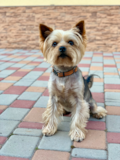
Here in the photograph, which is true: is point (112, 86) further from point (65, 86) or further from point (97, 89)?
point (65, 86)

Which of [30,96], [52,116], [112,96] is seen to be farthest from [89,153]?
[30,96]

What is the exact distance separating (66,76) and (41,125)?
0.82m

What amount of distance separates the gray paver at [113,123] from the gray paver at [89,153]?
1.65 ft

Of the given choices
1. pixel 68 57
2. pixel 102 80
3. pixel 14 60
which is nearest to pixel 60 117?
pixel 68 57

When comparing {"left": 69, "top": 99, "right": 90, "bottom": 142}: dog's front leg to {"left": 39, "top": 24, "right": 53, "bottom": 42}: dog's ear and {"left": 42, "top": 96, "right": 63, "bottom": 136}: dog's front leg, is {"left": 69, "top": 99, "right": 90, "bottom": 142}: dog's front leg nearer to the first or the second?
{"left": 42, "top": 96, "right": 63, "bottom": 136}: dog's front leg

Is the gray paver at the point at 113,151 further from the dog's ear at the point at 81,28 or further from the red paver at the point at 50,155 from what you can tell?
the dog's ear at the point at 81,28

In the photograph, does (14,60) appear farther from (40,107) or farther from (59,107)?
(59,107)

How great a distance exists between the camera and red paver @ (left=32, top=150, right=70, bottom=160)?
209 cm

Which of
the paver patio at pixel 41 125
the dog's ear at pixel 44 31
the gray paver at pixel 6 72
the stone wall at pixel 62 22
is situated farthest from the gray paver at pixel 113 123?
the stone wall at pixel 62 22

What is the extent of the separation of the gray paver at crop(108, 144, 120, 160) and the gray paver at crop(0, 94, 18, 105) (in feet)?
6.41

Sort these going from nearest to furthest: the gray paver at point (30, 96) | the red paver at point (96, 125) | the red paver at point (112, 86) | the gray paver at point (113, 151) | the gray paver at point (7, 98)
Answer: the gray paver at point (113, 151), the red paver at point (96, 125), the gray paver at point (7, 98), the gray paver at point (30, 96), the red paver at point (112, 86)

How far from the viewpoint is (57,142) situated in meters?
2.38

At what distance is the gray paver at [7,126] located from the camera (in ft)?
8.41

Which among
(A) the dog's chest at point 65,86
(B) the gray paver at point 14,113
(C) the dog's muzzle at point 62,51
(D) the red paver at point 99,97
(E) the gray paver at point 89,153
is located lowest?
(D) the red paver at point 99,97
